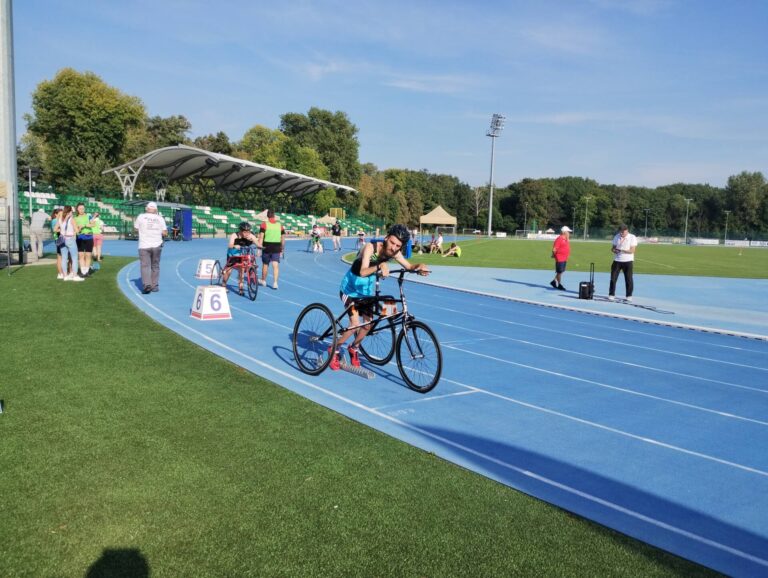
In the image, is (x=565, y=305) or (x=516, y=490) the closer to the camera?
(x=516, y=490)

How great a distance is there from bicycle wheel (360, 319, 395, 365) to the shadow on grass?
4.17 m

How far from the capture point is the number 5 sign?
1100cm

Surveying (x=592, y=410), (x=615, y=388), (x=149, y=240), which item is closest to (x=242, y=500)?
(x=592, y=410)

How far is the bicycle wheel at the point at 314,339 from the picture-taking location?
7.51 m

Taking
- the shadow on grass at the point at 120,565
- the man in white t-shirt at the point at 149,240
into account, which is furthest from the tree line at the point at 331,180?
the shadow on grass at the point at 120,565

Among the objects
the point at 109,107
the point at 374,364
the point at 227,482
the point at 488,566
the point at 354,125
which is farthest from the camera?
the point at 354,125

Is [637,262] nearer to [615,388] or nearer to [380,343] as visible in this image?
[615,388]

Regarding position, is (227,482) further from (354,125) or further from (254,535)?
(354,125)

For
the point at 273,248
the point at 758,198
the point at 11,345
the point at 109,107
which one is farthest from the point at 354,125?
the point at 11,345

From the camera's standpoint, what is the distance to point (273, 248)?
48.9ft

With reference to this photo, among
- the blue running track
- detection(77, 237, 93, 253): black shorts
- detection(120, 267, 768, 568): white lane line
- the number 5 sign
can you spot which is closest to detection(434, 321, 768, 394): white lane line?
the blue running track

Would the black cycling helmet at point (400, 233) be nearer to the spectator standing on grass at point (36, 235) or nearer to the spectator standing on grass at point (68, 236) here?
the spectator standing on grass at point (68, 236)

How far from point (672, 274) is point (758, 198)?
11793cm

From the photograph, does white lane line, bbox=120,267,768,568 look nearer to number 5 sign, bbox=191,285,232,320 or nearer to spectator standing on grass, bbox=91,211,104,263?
number 5 sign, bbox=191,285,232,320
